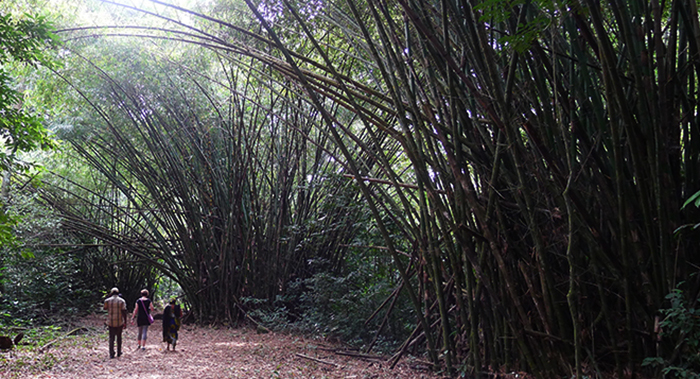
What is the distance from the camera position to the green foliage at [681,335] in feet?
5.40

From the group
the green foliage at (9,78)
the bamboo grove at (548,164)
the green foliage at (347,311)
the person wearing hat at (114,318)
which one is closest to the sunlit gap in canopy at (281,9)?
the bamboo grove at (548,164)

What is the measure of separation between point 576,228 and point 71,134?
6.35 m

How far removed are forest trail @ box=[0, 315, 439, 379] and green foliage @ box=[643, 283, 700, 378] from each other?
4.46 ft

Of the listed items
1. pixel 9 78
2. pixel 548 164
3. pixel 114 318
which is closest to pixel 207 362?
pixel 114 318

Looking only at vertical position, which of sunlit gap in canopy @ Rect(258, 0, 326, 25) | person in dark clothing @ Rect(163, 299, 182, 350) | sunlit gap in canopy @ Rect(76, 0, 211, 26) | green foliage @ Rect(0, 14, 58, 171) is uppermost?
sunlit gap in canopy @ Rect(76, 0, 211, 26)

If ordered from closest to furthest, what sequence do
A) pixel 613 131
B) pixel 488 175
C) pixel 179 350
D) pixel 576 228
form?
pixel 613 131
pixel 576 228
pixel 488 175
pixel 179 350

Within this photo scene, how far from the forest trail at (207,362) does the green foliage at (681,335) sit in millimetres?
1359

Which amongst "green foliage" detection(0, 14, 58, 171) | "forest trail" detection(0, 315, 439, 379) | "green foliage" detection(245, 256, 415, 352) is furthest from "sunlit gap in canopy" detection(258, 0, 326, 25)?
"forest trail" detection(0, 315, 439, 379)

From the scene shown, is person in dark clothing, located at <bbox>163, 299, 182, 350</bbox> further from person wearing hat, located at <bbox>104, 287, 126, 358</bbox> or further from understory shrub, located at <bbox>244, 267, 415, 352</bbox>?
understory shrub, located at <bbox>244, 267, 415, 352</bbox>

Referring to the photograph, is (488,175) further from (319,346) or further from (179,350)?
(179,350)

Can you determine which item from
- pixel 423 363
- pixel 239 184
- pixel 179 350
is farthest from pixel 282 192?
pixel 423 363

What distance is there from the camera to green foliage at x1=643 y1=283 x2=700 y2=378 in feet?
5.40

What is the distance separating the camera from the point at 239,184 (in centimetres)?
629

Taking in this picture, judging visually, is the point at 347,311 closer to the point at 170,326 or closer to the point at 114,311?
the point at 170,326
